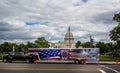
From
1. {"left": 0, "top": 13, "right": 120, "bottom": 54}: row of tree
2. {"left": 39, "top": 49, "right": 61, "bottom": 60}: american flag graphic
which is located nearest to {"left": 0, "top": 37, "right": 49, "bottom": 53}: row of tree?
{"left": 0, "top": 13, "right": 120, "bottom": 54}: row of tree

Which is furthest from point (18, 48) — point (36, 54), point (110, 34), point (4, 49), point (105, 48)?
point (36, 54)

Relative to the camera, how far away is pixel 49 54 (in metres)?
47.4

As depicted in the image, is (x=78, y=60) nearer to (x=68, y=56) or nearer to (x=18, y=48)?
(x=68, y=56)

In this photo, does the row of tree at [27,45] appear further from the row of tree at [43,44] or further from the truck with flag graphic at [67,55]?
the truck with flag graphic at [67,55]

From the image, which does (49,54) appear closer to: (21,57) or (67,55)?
(67,55)

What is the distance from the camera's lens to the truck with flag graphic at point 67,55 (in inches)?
1801

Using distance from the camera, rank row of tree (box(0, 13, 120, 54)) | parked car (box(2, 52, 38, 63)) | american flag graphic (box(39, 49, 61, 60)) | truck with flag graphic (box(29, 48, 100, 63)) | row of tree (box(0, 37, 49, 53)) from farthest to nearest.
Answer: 1. row of tree (box(0, 37, 49, 53))
2. row of tree (box(0, 13, 120, 54))
3. american flag graphic (box(39, 49, 61, 60))
4. parked car (box(2, 52, 38, 63))
5. truck with flag graphic (box(29, 48, 100, 63))

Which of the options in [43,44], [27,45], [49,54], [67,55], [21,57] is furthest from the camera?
[27,45]

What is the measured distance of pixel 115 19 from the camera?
65062mm

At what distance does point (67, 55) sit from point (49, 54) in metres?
3.07

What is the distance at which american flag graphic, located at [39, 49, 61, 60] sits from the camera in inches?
1857

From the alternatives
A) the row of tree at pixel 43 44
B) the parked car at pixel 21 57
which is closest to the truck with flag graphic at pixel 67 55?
the parked car at pixel 21 57

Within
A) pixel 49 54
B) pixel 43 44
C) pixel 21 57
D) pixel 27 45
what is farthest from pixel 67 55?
pixel 27 45

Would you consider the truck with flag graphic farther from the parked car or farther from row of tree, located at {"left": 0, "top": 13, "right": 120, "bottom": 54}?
row of tree, located at {"left": 0, "top": 13, "right": 120, "bottom": 54}
